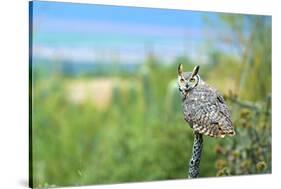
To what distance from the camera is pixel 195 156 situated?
4074mm

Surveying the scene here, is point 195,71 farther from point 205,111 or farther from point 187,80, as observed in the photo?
point 205,111

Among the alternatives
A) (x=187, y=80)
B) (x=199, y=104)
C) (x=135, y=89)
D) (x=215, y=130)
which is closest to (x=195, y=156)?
(x=215, y=130)

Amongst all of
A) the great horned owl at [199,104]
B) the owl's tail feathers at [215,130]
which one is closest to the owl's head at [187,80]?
the great horned owl at [199,104]

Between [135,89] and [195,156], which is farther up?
[135,89]

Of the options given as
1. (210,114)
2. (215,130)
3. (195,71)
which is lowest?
(215,130)

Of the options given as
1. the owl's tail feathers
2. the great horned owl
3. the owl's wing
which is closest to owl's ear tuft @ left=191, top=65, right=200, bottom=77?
the great horned owl

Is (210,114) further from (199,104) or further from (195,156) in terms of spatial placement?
(195,156)

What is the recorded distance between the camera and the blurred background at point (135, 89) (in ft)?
12.2

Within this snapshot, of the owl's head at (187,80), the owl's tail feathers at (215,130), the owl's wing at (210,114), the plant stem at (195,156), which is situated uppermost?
the owl's head at (187,80)

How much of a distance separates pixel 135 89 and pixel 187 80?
0.38 metres

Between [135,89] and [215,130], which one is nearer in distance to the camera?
[135,89]

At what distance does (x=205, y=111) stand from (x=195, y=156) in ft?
1.07

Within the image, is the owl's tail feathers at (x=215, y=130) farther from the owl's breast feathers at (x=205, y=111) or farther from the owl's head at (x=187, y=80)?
the owl's head at (x=187, y=80)

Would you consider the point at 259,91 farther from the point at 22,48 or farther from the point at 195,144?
the point at 22,48
